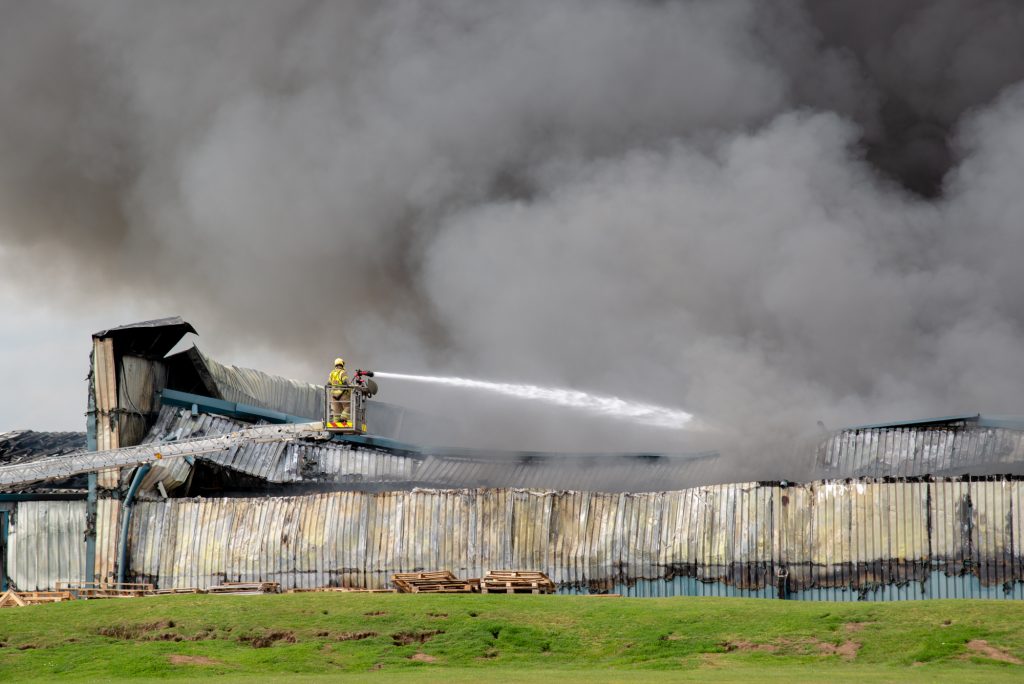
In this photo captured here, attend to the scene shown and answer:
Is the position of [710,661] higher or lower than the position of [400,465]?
lower

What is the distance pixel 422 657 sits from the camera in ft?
100

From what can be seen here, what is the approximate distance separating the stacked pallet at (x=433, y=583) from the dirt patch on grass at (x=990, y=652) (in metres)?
17.3

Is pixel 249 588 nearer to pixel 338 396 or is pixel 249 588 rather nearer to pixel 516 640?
pixel 338 396

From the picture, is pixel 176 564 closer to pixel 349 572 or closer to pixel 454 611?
pixel 349 572

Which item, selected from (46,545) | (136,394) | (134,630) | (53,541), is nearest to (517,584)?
(134,630)

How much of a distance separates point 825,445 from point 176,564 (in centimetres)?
2450

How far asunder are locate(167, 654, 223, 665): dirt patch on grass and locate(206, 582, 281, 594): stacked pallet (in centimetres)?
1464

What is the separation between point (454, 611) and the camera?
3425cm

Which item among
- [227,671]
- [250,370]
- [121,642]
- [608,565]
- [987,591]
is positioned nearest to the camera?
[227,671]

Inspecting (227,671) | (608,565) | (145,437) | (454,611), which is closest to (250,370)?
(145,437)

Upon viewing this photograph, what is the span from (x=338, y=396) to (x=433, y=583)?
693cm

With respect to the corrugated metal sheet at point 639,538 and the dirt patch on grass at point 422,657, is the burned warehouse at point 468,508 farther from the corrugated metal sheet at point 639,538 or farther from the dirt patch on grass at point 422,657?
the dirt patch on grass at point 422,657

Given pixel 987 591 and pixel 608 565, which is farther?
pixel 608 565

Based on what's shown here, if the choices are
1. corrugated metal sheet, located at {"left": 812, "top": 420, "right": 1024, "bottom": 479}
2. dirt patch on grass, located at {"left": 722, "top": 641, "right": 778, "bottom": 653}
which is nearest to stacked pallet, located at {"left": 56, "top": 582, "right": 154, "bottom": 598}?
dirt patch on grass, located at {"left": 722, "top": 641, "right": 778, "bottom": 653}
